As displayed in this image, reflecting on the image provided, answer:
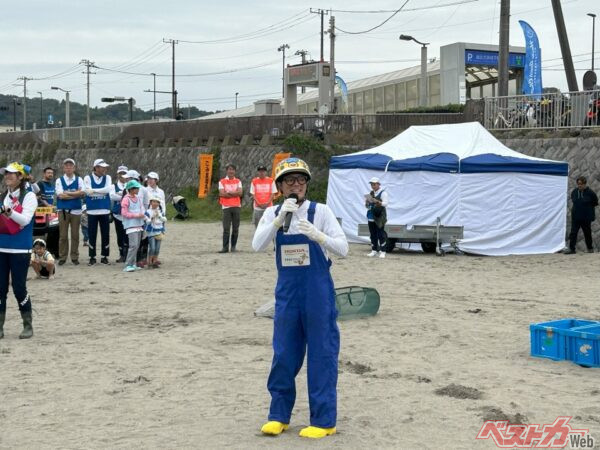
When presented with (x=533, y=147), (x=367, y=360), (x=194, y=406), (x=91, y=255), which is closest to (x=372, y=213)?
(x=91, y=255)

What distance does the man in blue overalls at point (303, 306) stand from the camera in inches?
219

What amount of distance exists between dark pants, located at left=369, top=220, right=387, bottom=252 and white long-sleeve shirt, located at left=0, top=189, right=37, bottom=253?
31.7ft

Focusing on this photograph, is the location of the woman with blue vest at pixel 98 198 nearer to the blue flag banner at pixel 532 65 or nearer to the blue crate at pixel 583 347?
the blue crate at pixel 583 347

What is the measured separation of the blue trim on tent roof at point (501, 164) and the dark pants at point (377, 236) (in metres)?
2.47

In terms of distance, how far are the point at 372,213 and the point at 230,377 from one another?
10541 mm

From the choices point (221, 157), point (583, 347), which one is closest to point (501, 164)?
point (583, 347)

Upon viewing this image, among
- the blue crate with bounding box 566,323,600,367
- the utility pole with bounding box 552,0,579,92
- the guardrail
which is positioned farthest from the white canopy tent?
the blue crate with bounding box 566,323,600,367

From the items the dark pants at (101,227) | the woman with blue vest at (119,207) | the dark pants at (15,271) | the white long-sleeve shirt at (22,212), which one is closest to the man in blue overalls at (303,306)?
the white long-sleeve shirt at (22,212)

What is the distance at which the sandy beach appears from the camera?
5.75 metres

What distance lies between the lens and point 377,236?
17.6 metres

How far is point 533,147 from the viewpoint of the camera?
73.9ft

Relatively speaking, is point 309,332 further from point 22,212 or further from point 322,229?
point 22,212

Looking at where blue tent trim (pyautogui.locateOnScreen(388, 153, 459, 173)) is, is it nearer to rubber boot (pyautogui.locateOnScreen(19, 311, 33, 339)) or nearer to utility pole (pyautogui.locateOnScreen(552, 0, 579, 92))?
utility pole (pyautogui.locateOnScreen(552, 0, 579, 92))

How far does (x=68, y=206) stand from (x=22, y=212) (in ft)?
23.5
